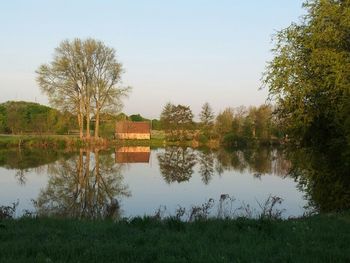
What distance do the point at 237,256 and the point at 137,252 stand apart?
4.02 feet

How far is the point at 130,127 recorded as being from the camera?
2980 inches

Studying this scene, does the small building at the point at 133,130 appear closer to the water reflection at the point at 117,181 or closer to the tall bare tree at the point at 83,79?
the tall bare tree at the point at 83,79

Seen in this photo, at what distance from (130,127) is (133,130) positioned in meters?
0.70

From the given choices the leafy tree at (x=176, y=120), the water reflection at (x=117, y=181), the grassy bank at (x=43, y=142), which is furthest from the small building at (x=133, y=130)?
the water reflection at (x=117, y=181)

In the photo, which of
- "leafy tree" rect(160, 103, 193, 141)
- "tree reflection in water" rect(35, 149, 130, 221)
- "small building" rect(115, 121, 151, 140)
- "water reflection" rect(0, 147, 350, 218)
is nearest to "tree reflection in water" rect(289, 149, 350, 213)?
"water reflection" rect(0, 147, 350, 218)

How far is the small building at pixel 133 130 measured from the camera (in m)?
71.9

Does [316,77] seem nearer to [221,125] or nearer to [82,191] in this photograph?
[82,191]

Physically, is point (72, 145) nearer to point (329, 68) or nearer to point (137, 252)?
point (329, 68)

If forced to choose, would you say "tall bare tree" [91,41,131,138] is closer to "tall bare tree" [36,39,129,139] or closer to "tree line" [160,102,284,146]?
"tall bare tree" [36,39,129,139]

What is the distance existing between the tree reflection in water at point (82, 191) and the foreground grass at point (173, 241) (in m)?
4.65

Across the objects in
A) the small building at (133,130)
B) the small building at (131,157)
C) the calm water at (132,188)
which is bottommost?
the calm water at (132,188)

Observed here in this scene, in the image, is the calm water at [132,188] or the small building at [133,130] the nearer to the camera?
the calm water at [132,188]

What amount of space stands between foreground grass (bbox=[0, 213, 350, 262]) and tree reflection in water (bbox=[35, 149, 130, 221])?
4646 millimetres

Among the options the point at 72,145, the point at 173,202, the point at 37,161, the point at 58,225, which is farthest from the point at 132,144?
the point at 58,225
